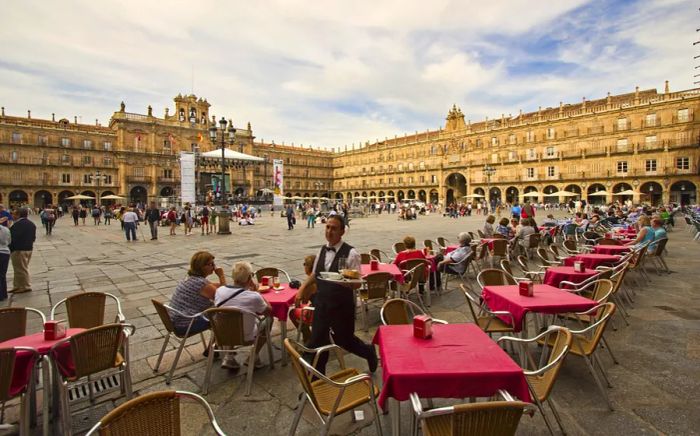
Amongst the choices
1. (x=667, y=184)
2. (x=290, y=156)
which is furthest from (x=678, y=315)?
(x=290, y=156)

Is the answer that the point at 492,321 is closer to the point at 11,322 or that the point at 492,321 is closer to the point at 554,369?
the point at 554,369

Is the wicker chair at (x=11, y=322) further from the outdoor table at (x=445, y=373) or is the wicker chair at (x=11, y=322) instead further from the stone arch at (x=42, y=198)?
the stone arch at (x=42, y=198)

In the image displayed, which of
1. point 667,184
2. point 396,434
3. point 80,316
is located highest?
point 667,184

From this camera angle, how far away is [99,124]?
49.3 meters

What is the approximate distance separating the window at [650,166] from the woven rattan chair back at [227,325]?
142 feet

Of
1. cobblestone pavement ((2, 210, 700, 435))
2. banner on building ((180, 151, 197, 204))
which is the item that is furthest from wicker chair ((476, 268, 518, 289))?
banner on building ((180, 151, 197, 204))

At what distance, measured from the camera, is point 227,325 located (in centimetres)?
286

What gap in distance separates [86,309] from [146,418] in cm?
233

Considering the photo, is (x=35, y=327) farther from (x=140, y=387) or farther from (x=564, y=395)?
(x=564, y=395)

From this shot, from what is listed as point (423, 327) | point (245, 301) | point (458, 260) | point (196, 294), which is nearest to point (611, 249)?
point (458, 260)

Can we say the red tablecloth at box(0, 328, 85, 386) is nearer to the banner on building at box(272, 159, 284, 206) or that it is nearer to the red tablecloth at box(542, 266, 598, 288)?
the red tablecloth at box(542, 266, 598, 288)

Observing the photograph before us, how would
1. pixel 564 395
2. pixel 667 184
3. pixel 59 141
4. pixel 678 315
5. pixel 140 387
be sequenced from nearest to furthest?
1. pixel 564 395
2. pixel 140 387
3. pixel 678 315
4. pixel 667 184
5. pixel 59 141

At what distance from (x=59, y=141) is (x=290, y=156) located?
104ft

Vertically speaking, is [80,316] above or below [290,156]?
below
